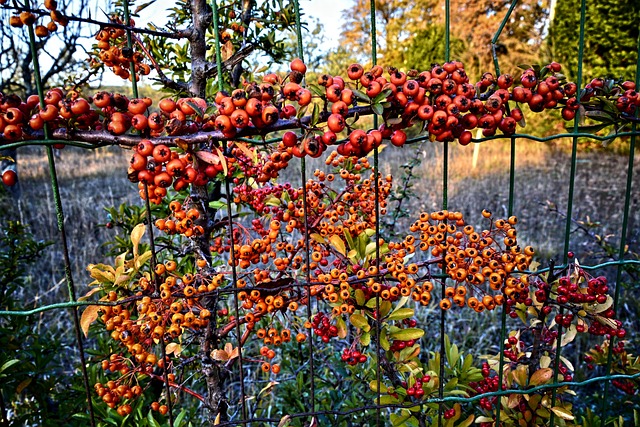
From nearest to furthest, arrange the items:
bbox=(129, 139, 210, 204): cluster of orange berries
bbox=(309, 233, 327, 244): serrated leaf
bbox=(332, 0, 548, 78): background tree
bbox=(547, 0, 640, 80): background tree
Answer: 1. bbox=(129, 139, 210, 204): cluster of orange berries
2. bbox=(309, 233, 327, 244): serrated leaf
3. bbox=(547, 0, 640, 80): background tree
4. bbox=(332, 0, 548, 78): background tree

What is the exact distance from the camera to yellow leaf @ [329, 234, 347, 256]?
1089mm

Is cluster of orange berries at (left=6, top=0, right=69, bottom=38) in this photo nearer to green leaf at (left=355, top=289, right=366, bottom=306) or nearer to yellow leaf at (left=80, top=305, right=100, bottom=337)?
yellow leaf at (left=80, top=305, right=100, bottom=337)

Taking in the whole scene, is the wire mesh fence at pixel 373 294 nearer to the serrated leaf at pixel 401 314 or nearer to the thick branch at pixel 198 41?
the serrated leaf at pixel 401 314

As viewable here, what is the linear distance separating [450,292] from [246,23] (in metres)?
0.93

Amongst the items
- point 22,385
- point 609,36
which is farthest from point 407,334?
point 609,36

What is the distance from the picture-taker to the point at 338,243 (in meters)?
1.10

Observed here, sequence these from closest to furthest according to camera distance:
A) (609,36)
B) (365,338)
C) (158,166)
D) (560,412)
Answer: (158,166) < (365,338) < (560,412) < (609,36)

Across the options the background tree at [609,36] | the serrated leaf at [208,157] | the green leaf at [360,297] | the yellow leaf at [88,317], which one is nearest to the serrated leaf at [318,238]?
the green leaf at [360,297]

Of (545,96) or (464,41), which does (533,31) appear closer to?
(464,41)

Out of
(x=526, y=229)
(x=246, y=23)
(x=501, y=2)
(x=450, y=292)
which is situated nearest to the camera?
(x=450, y=292)

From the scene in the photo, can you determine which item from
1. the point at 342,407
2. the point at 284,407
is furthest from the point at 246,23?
the point at 284,407

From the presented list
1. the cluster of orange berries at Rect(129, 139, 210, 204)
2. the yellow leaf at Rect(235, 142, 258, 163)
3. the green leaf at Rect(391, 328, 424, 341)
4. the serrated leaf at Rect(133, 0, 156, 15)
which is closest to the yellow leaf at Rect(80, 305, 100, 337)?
the cluster of orange berries at Rect(129, 139, 210, 204)

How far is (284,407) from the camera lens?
1.81 metres

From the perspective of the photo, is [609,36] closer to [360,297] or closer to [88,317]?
[360,297]
